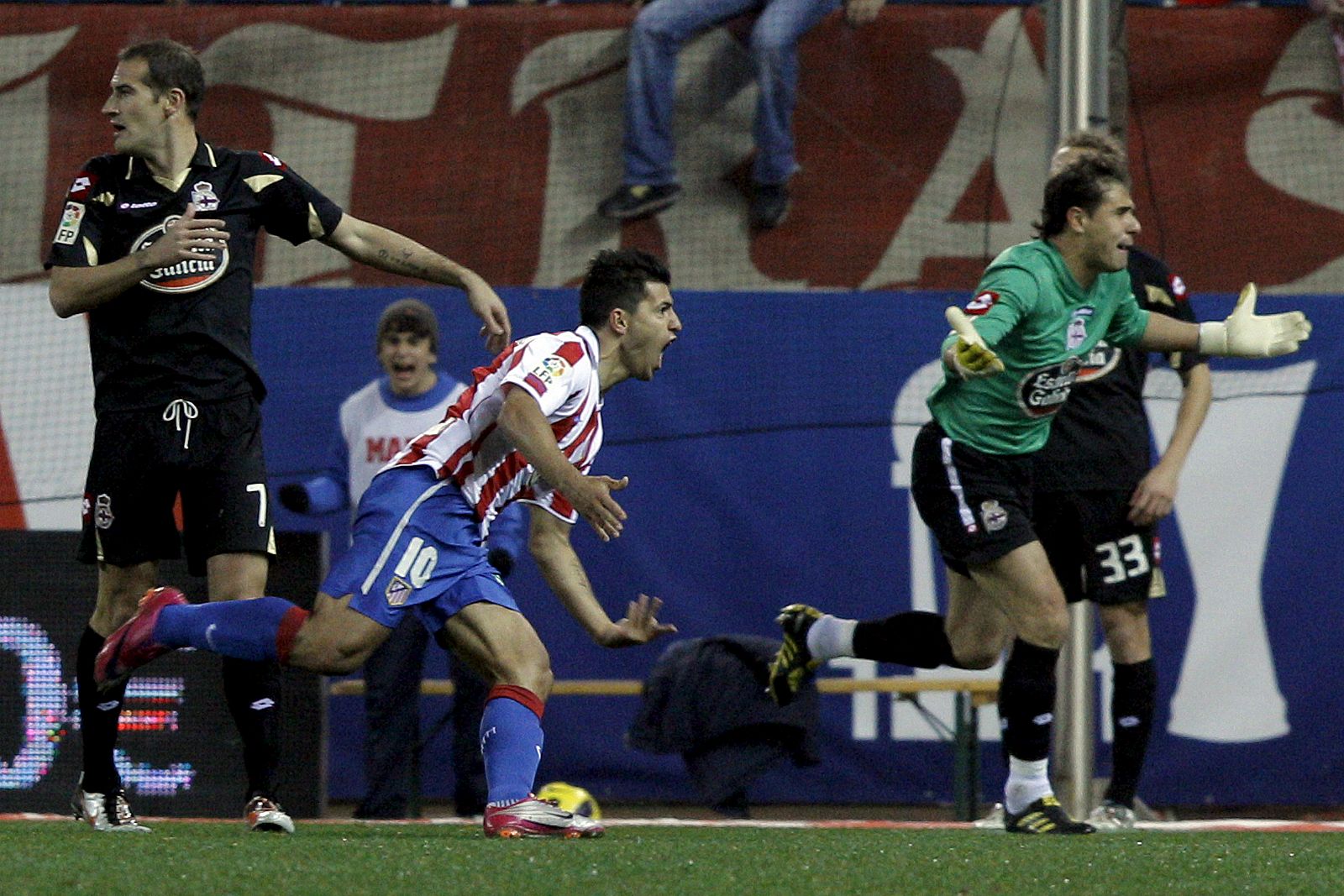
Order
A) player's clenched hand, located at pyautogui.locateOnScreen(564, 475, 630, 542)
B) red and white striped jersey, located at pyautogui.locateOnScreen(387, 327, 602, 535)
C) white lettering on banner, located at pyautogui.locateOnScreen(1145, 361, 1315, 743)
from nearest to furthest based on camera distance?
player's clenched hand, located at pyautogui.locateOnScreen(564, 475, 630, 542) → red and white striped jersey, located at pyautogui.locateOnScreen(387, 327, 602, 535) → white lettering on banner, located at pyautogui.locateOnScreen(1145, 361, 1315, 743)

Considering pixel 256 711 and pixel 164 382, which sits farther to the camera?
pixel 256 711

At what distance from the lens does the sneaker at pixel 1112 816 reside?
245 inches

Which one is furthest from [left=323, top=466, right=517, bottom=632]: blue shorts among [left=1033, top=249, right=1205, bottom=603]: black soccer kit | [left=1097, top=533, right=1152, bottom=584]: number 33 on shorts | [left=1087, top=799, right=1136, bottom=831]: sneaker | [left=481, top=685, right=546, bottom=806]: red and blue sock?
[left=1087, top=799, right=1136, bottom=831]: sneaker

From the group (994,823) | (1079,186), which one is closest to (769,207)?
(994,823)

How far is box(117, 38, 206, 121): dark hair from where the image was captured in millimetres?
5383

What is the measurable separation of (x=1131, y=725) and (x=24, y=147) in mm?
6912

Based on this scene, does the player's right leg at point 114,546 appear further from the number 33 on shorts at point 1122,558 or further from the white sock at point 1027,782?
the number 33 on shorts at point 1122,558

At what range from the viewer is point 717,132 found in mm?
10391

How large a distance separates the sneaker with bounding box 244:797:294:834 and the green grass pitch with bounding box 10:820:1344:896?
0.07 metres

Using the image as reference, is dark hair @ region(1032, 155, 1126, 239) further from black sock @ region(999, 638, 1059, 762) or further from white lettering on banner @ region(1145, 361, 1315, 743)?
white lettering on banner @ region(1145, 361, 1315, 743)

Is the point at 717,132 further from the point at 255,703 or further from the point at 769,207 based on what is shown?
the point at 255,703

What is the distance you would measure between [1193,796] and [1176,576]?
896 millimetres

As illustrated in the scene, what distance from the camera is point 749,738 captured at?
7785mm

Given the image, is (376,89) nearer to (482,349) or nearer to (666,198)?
(666,198)
